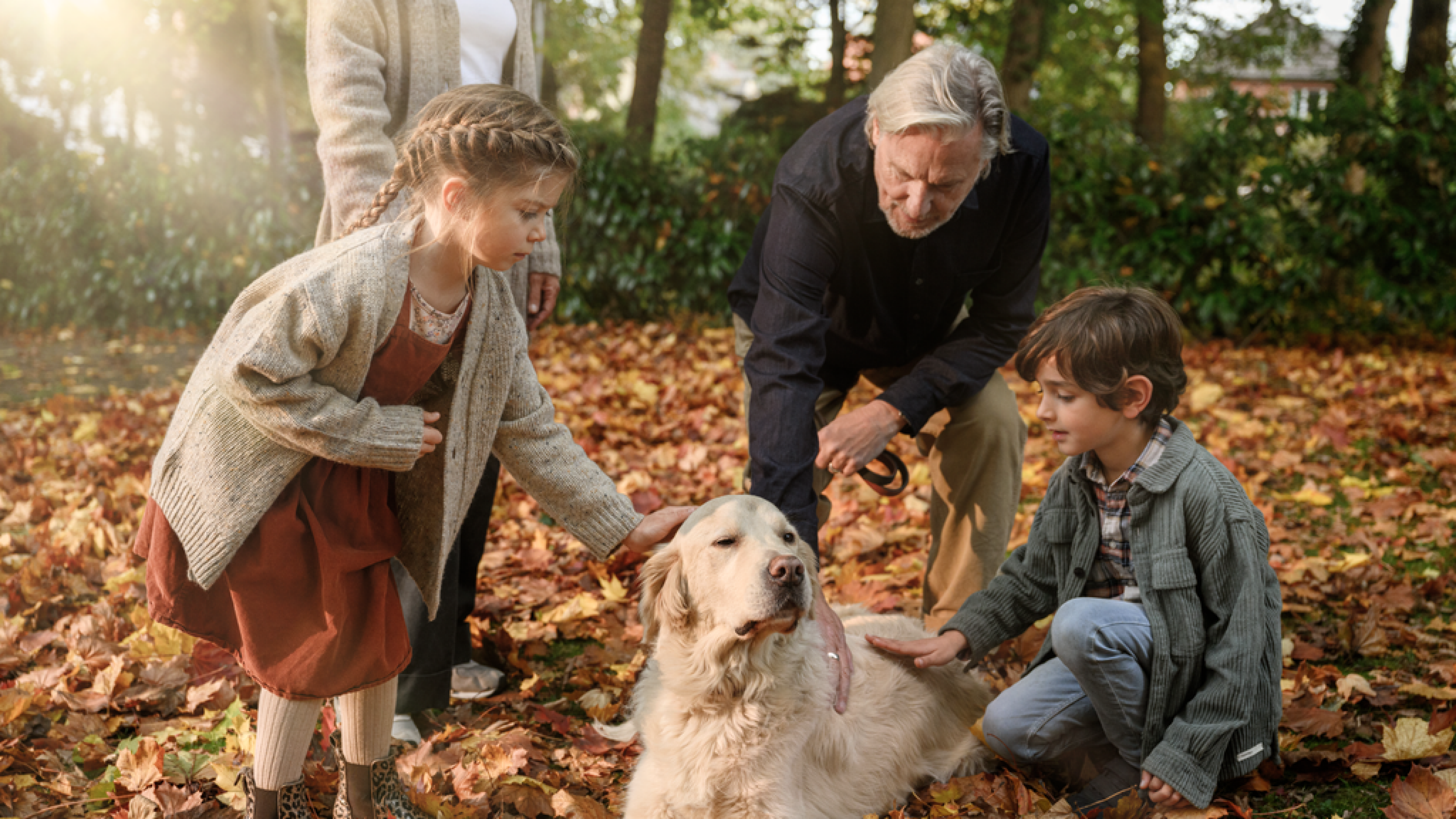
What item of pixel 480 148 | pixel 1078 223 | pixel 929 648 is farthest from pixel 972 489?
pixel 1078 223

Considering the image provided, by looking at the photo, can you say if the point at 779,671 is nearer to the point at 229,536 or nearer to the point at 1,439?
the point at 229,536

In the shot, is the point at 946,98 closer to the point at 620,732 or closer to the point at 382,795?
the point at 620,732

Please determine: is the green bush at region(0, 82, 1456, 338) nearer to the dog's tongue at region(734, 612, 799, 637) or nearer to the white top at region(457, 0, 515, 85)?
the white top at region(457, 0, 515, 85)

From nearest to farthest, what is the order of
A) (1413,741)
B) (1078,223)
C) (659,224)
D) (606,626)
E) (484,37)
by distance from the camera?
(1413,741) < (484,37) < (606,626) < (1078,223) < (659,224)

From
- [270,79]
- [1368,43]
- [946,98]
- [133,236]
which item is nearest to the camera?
[946,98]

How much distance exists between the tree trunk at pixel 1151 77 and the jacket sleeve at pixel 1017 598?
459 inches

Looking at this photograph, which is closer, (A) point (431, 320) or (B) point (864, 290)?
(A) point (431, 320)

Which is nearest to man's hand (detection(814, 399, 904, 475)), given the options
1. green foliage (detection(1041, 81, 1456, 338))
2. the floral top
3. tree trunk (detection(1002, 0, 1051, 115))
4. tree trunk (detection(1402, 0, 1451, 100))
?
the floral top

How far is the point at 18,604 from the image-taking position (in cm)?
388

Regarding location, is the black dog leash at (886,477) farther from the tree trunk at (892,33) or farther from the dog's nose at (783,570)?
the tree trunk at (892,33)

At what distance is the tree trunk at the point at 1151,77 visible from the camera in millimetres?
13164

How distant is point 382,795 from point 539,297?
165cm

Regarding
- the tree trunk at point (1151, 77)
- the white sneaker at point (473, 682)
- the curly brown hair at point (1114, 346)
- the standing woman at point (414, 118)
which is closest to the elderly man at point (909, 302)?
the curly brown hair at point (1114, 346)

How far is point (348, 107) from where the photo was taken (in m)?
2.86
